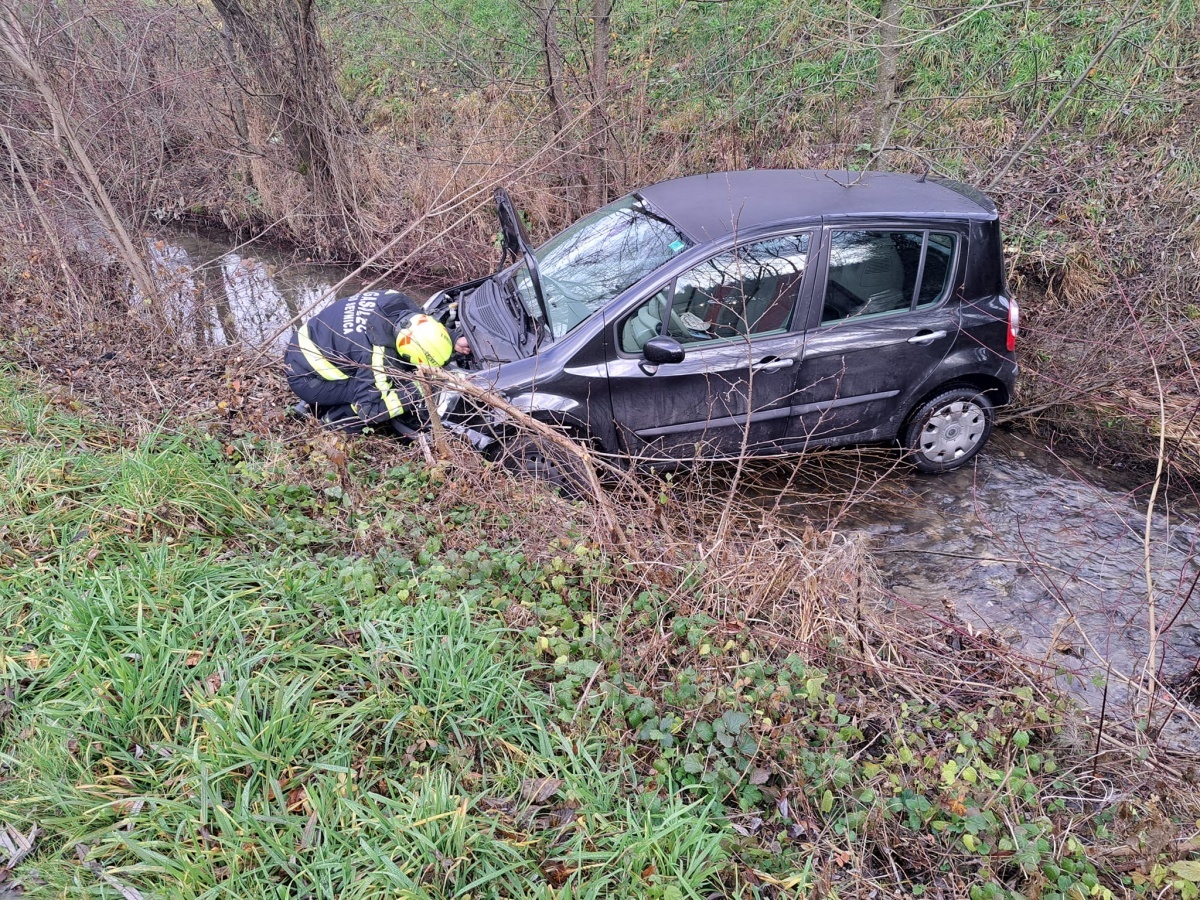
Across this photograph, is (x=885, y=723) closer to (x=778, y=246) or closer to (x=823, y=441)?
(x=823, y=441)

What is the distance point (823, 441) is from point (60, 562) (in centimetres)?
398

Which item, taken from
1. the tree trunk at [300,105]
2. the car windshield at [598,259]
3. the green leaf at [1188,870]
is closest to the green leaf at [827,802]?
the green leaf at [1188,870]

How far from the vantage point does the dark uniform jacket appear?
13.8 ft

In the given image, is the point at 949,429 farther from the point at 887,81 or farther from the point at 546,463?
the point at 887,81

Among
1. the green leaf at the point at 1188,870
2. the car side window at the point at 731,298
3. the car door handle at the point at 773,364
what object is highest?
the car side window at the point at 731,298

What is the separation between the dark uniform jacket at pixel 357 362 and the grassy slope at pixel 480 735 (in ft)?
3.50

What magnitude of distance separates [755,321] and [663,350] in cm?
60

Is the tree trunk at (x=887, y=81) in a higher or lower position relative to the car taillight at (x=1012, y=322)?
higher

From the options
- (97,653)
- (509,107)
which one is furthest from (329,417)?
(509,107)

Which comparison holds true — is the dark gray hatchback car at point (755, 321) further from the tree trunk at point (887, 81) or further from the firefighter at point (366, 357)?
the tree trunk at point (887, 81)

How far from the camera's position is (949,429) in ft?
15.4

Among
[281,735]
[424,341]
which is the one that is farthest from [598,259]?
[281,735]

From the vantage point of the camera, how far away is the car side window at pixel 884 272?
13.6 feet

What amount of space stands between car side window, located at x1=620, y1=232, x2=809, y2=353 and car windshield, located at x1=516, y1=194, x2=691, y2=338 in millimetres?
208
